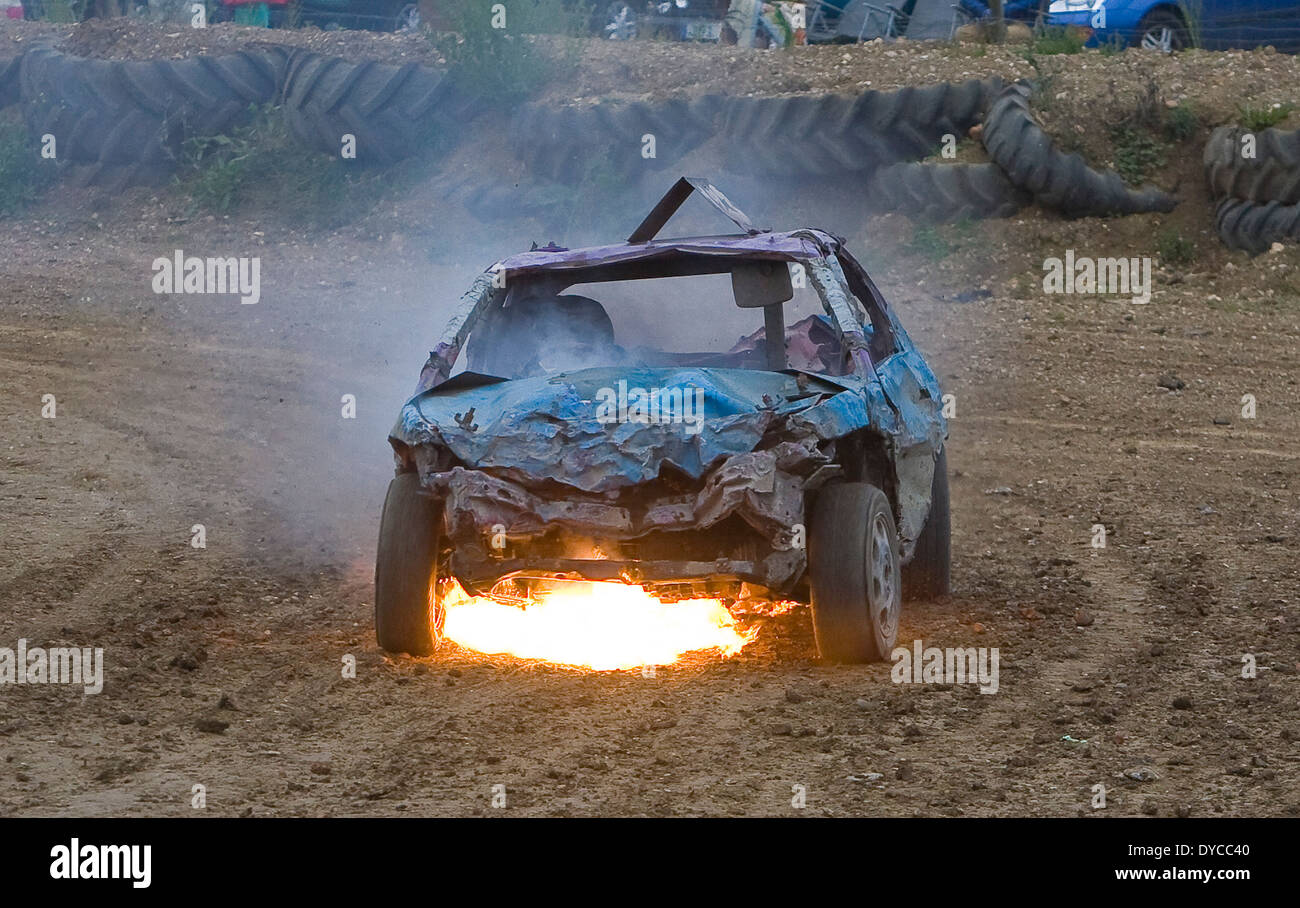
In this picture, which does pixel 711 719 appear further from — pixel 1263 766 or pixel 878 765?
pixel 1263 766

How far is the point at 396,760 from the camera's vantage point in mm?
5258

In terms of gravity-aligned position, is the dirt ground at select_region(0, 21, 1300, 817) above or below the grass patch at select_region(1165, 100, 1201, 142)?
below

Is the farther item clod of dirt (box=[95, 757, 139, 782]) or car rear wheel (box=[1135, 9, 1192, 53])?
car rear wheel (box=[1135, 9, 1192, 53])

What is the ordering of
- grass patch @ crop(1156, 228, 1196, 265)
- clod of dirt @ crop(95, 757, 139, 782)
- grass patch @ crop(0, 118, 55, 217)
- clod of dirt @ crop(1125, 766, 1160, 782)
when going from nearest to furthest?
clod of dirt @ crop(1125, 766, 1160, 782), clod of dirt @ crop(95, 757, 139, 782), grass patch @ crop(1156, 228, 1196, 265), grass patch @ crop(0, 118, 55, 217)

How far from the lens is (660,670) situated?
639 cm

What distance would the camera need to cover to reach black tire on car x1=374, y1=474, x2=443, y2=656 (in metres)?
6.26

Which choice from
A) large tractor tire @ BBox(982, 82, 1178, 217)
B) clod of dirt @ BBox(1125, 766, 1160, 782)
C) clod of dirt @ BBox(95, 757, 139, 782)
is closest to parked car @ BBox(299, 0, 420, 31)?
large tractor tire @ BBox(982, 82, 1178, 217)

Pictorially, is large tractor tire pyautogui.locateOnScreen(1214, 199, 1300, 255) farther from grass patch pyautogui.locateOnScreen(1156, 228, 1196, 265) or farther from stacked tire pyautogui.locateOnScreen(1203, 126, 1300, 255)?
grass patch pyautogui.locateOnScreen(1156, 228, 1196, 265)

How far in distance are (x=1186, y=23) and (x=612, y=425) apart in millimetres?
16125

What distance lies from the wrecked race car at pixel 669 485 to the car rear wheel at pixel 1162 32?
1462cm

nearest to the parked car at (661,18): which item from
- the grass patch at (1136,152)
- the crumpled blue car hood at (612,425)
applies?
the grass patch at (1136,152)

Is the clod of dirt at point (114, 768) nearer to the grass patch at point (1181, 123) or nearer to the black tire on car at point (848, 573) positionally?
the black tire on car at point (848, 573)

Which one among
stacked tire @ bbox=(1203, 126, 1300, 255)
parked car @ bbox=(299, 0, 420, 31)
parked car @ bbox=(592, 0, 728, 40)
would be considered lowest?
stacked tire @ bbox=(1203, 126, 1300, 255)

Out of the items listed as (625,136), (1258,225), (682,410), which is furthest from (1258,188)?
(682,410)
